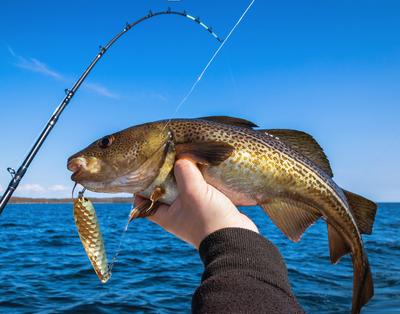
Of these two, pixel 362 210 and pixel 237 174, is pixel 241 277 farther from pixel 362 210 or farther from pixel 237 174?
pixel 362 210

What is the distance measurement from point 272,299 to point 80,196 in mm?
1934

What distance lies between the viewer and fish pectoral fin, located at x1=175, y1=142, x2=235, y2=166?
2689 millimetres

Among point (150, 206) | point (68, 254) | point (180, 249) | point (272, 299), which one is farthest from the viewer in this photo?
point (180, 249)

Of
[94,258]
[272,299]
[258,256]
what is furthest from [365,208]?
[94,258]

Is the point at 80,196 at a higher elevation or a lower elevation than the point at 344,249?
higher

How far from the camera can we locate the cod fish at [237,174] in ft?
9.21

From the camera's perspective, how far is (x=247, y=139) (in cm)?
296

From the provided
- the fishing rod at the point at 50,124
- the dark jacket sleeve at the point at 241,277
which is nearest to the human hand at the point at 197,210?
the dark jacket sleeve at the point at 241,277

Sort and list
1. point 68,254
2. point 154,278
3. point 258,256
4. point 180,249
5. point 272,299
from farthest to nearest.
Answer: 1. point 180,249
2. point 68,254
3. point 154,278
4. point 258,256
5. point 272,299

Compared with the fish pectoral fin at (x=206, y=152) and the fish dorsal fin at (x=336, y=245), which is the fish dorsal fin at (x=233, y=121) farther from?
the fish dorsal fin at (x=336, y=245)

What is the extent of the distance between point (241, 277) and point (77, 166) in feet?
6.03

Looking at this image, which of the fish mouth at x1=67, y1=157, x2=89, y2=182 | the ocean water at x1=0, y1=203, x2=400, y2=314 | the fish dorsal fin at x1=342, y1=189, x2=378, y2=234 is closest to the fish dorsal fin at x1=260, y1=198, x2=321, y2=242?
the fish dorsal fin at x1=342, y1=189, x2=378, y2=234

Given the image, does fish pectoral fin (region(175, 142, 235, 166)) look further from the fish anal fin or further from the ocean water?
the ocean water

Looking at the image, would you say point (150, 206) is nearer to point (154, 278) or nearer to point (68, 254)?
point (154, 278)
